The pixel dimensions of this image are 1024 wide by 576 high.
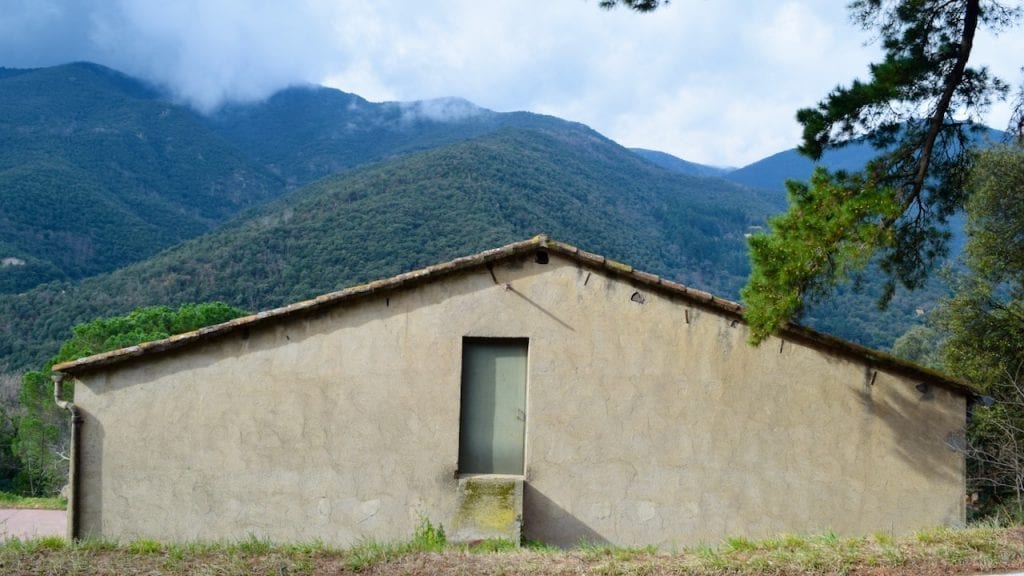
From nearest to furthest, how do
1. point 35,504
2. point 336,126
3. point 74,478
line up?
point 74,478, point 35,504, point 336,126

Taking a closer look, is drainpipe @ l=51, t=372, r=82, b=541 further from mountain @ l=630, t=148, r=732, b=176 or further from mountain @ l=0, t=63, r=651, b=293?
mountain @ l=630, t=148, r=732, b=176

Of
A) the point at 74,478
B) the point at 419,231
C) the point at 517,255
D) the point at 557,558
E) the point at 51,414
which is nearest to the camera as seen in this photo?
the point at 557,558

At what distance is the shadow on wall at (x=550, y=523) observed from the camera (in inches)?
362

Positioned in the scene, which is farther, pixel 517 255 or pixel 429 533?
pixel 517 255

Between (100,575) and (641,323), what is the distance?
5939 millimetres

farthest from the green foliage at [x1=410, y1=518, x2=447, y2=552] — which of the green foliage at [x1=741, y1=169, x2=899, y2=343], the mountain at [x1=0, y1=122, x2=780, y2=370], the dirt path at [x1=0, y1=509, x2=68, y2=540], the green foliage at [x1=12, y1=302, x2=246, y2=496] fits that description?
the mountain at [x1=0, y1=122, x2=780, y2=370]

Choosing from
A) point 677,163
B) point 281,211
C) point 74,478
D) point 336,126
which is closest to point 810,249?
point 74,478

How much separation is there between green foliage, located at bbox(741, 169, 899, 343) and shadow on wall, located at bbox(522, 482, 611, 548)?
2894 millimetres

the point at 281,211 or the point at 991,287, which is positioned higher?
the point at 281,211

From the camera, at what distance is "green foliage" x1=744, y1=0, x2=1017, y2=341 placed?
9.30 m

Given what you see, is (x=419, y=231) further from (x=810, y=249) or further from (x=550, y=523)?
(x=810, y=249)

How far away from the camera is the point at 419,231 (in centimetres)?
5528

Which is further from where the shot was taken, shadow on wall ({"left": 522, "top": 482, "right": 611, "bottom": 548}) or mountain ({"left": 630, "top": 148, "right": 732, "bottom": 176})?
mountain ({"left": 630, "top": 148, "right": 732, "bottom": 176})

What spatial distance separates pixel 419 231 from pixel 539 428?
4675 centimetres
